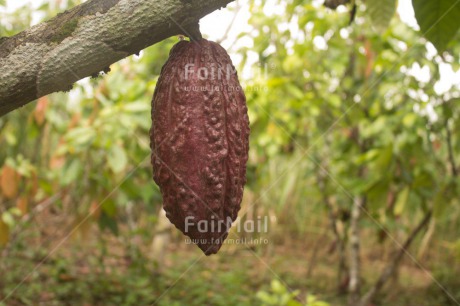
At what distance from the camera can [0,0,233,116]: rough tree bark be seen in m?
0.73

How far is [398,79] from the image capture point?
2.89 meters

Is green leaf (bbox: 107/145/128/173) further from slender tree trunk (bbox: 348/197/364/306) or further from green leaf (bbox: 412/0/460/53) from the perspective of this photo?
green leaf (bbox: 412/0/460/53)

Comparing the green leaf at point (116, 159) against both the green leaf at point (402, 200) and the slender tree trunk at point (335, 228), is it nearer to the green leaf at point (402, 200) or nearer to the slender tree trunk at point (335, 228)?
the green leaf at point (402, 200)

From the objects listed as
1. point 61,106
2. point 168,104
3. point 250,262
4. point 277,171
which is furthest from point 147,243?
point 168,104

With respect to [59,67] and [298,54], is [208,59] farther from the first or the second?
[298,54]

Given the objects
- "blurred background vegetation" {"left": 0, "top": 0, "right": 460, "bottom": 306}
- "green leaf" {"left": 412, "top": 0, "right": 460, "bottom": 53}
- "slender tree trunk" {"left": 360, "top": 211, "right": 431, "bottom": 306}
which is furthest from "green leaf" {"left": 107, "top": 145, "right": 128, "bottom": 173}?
"green leaf" {"left": 412, "top": 0, "right": 460, "bottom": 53}

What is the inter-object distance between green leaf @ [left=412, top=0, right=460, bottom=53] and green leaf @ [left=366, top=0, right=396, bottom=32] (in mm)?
186

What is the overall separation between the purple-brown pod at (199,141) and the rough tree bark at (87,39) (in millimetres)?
74

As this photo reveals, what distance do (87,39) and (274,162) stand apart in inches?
157

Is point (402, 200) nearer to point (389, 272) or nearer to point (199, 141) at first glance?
point (389, 272)

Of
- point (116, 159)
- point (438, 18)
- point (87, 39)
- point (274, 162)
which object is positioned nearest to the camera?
Result: point (87, 39)

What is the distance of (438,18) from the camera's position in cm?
97

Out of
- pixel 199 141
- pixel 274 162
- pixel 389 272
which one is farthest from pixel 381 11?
pixel 274 162

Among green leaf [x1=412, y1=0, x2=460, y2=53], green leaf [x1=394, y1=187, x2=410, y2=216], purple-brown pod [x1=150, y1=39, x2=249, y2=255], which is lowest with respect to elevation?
green leaf [x1=394, y1=187, x2=410, y2=216]
